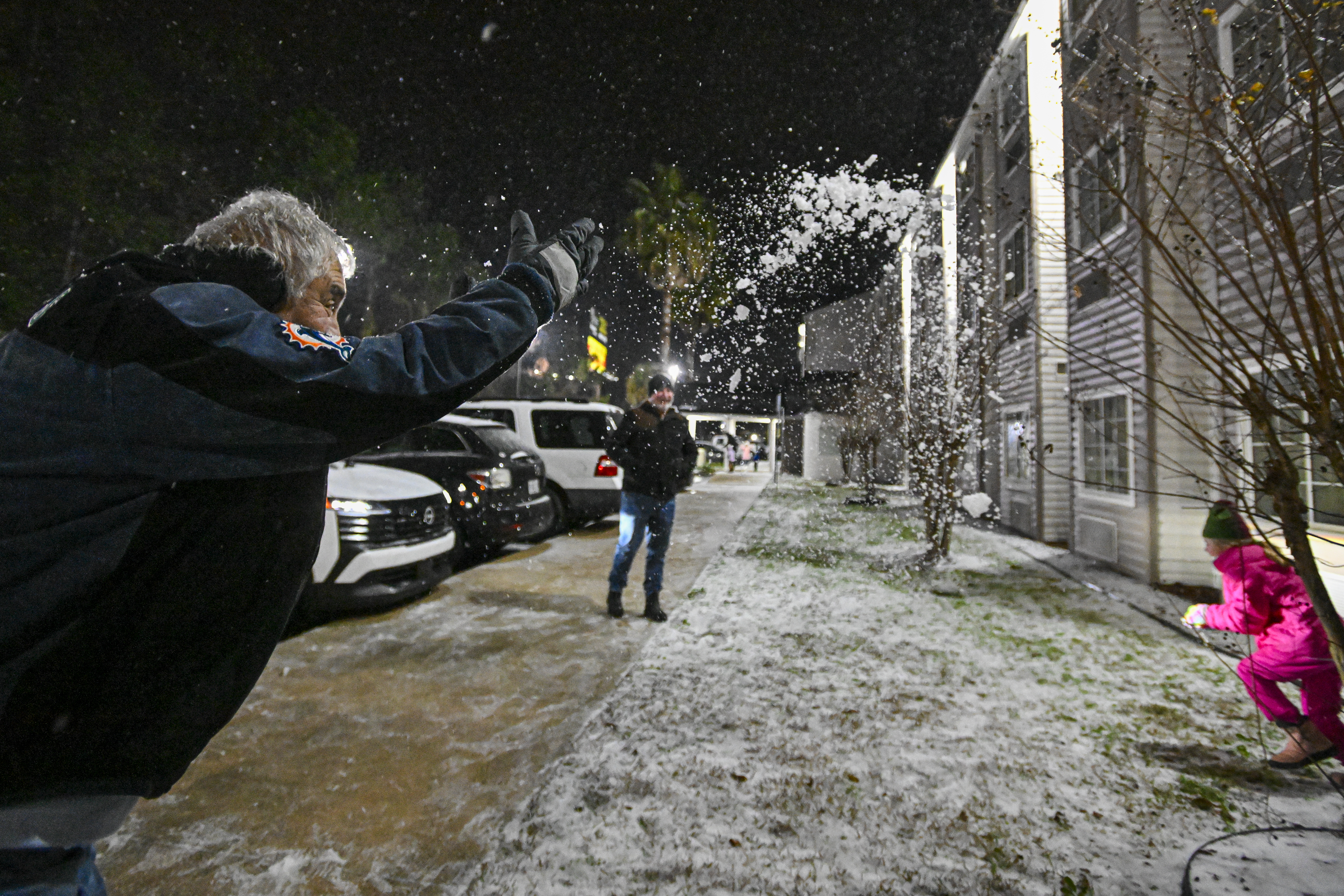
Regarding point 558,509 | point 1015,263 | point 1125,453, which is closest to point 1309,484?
point 1125,453

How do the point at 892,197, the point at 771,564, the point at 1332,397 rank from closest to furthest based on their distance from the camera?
the point at 1332,397 → the point at 771,564 → the point at 892,197

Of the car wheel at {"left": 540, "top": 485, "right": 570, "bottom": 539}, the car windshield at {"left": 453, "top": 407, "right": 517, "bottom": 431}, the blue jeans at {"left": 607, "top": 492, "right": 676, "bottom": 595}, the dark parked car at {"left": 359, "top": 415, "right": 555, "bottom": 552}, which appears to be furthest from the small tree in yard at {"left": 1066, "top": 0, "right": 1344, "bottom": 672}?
the car windshield at {"left": 453, "top": 407, "right": 517, "bottom": 431}

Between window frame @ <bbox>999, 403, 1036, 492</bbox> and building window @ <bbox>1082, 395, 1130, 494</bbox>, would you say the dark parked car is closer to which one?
building window @ <bbox>1082, 395, 1130, 494</bbox>

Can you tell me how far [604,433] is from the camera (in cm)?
1029

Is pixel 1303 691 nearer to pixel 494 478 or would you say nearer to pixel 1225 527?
pixel 1225 527

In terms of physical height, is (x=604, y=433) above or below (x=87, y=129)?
below

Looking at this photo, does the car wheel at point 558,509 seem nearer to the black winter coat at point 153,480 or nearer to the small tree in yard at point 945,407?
the small tree in yard at point 945,407

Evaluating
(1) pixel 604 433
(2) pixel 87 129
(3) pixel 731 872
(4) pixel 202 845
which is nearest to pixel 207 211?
(2) pixel 87 129

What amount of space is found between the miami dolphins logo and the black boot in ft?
16.3

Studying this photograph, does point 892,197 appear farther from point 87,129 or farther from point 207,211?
point 87,129

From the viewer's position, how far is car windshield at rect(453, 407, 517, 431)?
34.3 feet

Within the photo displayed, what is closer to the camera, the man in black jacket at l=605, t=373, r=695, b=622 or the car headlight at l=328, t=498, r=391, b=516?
the car headlight at l=328, t=498, r=391, b=516

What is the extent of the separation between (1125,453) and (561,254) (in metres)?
9.12

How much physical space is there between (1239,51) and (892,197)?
17311 millimetres
